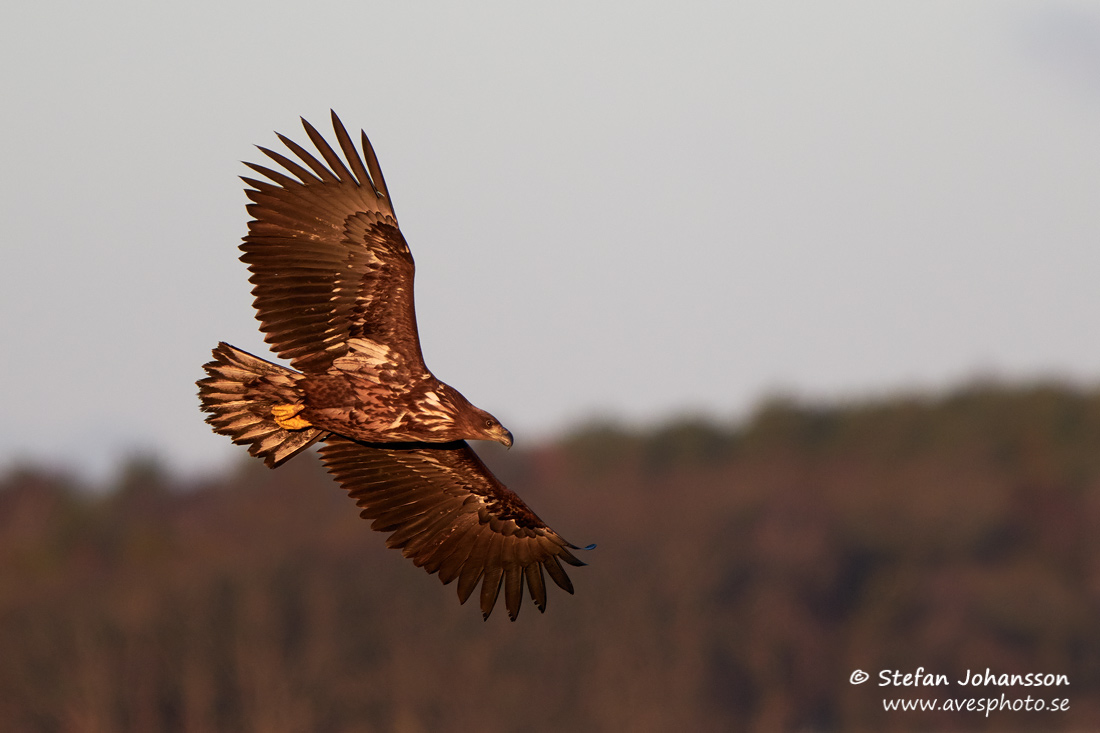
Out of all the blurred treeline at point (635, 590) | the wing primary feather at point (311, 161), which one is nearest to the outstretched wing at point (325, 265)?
the wing primary feather at point (311, 161)

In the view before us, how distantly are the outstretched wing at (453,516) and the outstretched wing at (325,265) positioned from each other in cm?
135

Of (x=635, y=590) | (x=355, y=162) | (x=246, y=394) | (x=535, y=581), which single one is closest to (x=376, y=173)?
(x=355, y=162)

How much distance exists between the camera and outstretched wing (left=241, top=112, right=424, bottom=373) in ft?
42.3

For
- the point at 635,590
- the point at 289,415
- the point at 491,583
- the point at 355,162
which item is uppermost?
the point at 635,590

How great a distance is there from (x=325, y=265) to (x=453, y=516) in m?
2.54

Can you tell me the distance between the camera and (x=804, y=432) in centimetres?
8550

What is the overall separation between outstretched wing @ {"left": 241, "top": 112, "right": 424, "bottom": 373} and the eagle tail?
22 cm

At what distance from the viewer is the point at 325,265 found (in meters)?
13.0

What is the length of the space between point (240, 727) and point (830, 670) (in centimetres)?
2372

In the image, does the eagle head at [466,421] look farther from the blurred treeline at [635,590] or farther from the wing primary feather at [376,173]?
the blurred treeline at [635,590]

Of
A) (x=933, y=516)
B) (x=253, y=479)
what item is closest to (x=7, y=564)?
(x=253, y=479)

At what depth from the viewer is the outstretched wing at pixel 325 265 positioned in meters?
12.9

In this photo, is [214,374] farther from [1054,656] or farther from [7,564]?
[1054,656]

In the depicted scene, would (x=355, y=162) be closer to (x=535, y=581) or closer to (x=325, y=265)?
(x=325, y=265)
